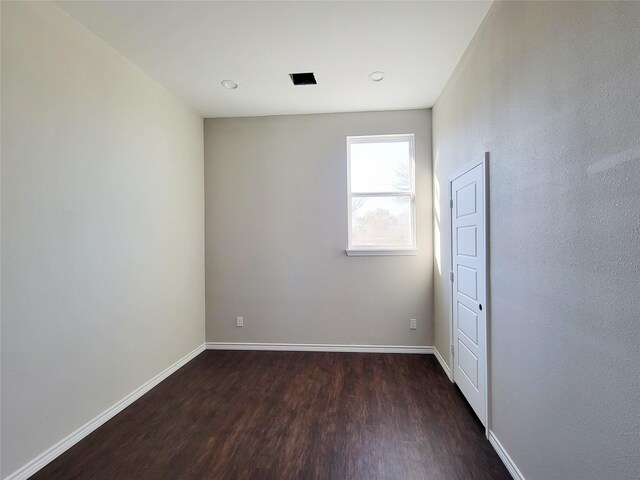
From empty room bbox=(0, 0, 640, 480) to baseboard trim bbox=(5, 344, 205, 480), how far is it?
0.05 ft

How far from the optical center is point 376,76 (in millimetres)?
2758

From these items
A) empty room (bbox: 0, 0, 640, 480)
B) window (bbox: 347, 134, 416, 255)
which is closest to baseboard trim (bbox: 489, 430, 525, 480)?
empty room (bbox: 0, 0, 640, 480)

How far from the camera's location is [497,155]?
185 centimetres

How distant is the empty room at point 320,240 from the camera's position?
120 centimetres

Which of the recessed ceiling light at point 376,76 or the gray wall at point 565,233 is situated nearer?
the gray wall at point 565,233

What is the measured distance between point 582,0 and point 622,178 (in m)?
0.73

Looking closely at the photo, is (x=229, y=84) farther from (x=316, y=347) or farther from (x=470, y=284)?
(x=316, y=347)

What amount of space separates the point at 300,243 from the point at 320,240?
248mm

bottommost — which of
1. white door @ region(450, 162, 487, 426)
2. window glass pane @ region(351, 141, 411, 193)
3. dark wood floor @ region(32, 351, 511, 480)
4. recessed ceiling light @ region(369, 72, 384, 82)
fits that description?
dark wood floor @ region(32, 351, 511, 480)

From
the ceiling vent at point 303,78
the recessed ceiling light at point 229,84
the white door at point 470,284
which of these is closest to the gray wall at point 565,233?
the white door at point 470,284

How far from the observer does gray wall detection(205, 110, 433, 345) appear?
3.54 meters

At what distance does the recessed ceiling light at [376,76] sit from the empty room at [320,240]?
0.07 ft

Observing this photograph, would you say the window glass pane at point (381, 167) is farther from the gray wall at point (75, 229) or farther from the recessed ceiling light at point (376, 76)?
the gray wall at point (75, 229)

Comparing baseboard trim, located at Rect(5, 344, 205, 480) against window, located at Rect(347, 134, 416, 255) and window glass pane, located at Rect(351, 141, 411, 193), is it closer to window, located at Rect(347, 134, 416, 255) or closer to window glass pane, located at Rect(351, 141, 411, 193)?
window, located at Rect(347, 134, 416, 255)
